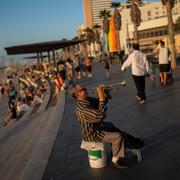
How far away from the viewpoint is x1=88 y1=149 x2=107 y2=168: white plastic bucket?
17.9 ft

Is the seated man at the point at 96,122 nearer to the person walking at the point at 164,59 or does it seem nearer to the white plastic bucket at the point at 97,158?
the white plastic bucket at the point at 97,158

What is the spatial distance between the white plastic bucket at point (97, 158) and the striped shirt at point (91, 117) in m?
0.18

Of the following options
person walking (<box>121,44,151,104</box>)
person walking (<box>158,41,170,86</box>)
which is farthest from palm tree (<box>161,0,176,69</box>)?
person walking (<box>121,44,151,104</box>)

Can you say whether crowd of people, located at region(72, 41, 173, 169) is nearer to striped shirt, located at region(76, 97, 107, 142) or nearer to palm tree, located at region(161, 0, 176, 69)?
striped shirt, located at region(76, 97, 107, 142)

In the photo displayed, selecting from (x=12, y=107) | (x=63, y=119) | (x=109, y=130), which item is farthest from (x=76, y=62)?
(x=109, y=130)

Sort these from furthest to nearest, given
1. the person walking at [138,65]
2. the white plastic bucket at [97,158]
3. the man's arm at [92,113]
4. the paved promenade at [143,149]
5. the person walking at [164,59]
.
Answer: the person walking at [164,59]
the person walking at [138,65]
the white plastic bucket at [97,158]
the man's arm at [92,113]
the paved promenade at [143,149]

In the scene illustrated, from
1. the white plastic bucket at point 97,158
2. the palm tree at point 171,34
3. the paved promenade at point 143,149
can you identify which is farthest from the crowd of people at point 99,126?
the palm tree at point 171,34

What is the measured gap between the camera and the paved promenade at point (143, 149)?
5.16m

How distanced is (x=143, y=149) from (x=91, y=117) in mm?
1333

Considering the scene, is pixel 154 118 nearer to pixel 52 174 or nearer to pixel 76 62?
pixel 52 174

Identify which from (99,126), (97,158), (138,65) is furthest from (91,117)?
(138,65)

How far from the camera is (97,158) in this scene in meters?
5.46

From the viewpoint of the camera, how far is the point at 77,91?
548 cm

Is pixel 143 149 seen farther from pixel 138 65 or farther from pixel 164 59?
pixel 164 59
